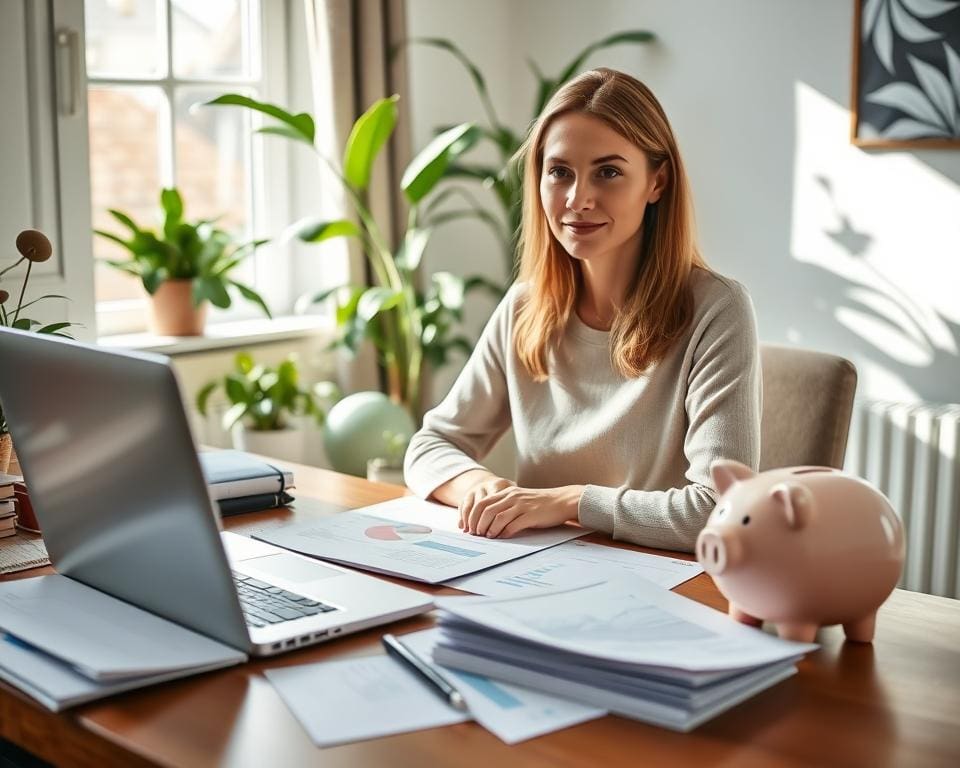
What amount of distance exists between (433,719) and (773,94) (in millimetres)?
2394

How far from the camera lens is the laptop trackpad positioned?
4.20 ft

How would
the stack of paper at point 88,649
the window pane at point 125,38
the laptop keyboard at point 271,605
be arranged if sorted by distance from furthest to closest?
1. the window pane at point 125,38
2. the laptop keyboard at point 271,605
3. the stack of paper at point 88,649

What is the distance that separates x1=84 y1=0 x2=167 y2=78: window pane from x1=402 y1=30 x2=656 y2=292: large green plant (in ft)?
2.16

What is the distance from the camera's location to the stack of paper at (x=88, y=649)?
100 centimetres

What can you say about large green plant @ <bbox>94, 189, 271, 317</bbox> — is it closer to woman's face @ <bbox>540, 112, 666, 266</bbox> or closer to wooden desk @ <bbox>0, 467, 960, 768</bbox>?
woman's face @ <bbox>540, 112, 666, 266</bbox>

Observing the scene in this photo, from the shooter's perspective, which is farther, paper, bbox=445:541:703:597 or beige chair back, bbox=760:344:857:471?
beige chair back, bbox=760:344:857:471

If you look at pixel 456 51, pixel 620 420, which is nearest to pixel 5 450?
pixel 620 420

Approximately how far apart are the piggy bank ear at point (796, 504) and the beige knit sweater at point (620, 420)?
46cm

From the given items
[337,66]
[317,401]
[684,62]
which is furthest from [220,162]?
[684,62]

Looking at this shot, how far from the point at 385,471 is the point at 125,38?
123cm

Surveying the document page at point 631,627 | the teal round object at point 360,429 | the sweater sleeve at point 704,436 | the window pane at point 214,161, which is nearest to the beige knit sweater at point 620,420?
the sweater sleeve at point 704,436

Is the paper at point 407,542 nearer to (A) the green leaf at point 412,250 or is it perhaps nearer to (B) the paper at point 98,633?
(B) the paper at point 98,633

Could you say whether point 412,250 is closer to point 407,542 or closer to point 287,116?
point 287,116

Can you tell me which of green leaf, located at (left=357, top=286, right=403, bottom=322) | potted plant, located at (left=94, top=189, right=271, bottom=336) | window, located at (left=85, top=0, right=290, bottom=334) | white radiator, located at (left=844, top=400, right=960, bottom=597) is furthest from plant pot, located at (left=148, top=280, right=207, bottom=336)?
white radiator, located at (left=844, top=400, right=960, bottom=597)
